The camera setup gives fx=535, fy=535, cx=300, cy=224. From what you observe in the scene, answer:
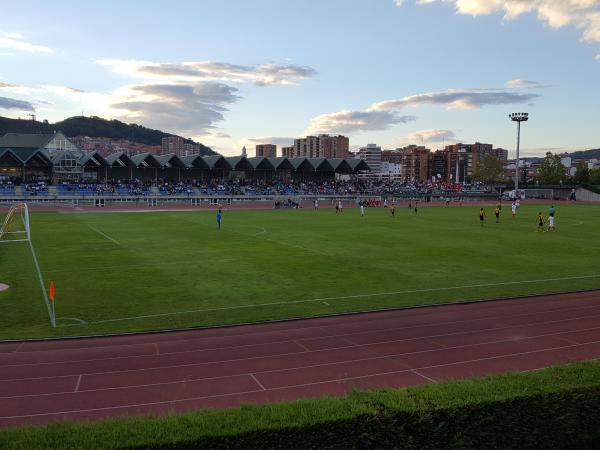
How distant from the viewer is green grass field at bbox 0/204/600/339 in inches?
661

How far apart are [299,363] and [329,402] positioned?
4754mm

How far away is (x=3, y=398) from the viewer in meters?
10.0

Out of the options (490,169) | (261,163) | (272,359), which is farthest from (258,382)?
(490,169)

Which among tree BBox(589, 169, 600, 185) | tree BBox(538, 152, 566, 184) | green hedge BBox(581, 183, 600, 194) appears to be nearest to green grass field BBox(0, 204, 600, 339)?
green hedge BBox(581, 183, 600, 194)

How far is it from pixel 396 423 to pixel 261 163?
312 ft

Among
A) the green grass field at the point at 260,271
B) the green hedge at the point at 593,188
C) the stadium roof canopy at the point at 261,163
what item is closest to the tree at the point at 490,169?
the green hedge at the point at 593,188

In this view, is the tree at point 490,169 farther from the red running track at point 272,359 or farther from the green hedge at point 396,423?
the green hedge at point 396,423

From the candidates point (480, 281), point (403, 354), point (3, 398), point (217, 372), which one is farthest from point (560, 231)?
point (3, 398)

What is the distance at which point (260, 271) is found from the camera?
78.3 ft

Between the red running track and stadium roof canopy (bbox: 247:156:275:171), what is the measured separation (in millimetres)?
85550

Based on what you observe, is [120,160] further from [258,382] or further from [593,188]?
[593,188]

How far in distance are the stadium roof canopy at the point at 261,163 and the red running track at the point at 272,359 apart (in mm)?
85550

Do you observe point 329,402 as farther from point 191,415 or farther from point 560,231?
point 560,231

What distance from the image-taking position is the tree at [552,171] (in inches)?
4958
